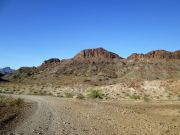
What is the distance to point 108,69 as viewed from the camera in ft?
405

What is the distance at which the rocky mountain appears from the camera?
334 feet

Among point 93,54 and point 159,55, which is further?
point 93,54

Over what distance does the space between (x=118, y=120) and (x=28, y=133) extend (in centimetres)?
589

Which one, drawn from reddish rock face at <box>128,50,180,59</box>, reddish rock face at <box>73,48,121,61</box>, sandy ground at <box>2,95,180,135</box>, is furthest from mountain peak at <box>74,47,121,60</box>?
sandy ground at <box>2,95,180,135</box>

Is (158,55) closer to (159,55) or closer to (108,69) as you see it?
(159,55)

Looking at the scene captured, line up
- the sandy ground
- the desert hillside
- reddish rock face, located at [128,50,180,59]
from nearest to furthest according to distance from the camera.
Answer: the sandy ground, the desert hillside, reddish rock face, located at [128,50,180,59]

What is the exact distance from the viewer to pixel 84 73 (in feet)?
413

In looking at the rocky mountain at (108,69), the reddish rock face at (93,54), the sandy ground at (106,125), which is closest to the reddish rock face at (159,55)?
the rocky mountain at (108,69)

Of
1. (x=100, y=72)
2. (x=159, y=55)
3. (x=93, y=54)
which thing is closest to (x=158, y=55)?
(x=159, y=55)

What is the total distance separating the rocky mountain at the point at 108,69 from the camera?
101812 millimetres

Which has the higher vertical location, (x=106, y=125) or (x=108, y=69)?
(x=108, y=69)

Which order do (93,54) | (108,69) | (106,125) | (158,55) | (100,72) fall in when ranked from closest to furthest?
(106,125)
(100,72)
(108,69)
(158,55)
(93,54)

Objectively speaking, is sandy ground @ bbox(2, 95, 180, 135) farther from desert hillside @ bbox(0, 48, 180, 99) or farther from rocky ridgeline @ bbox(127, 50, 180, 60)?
rocky ridgeline @ bbox(127, 50, 180, 60)

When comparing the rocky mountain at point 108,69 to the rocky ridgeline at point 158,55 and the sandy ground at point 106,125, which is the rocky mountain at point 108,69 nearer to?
the rocky ridgeline at point 158,55
